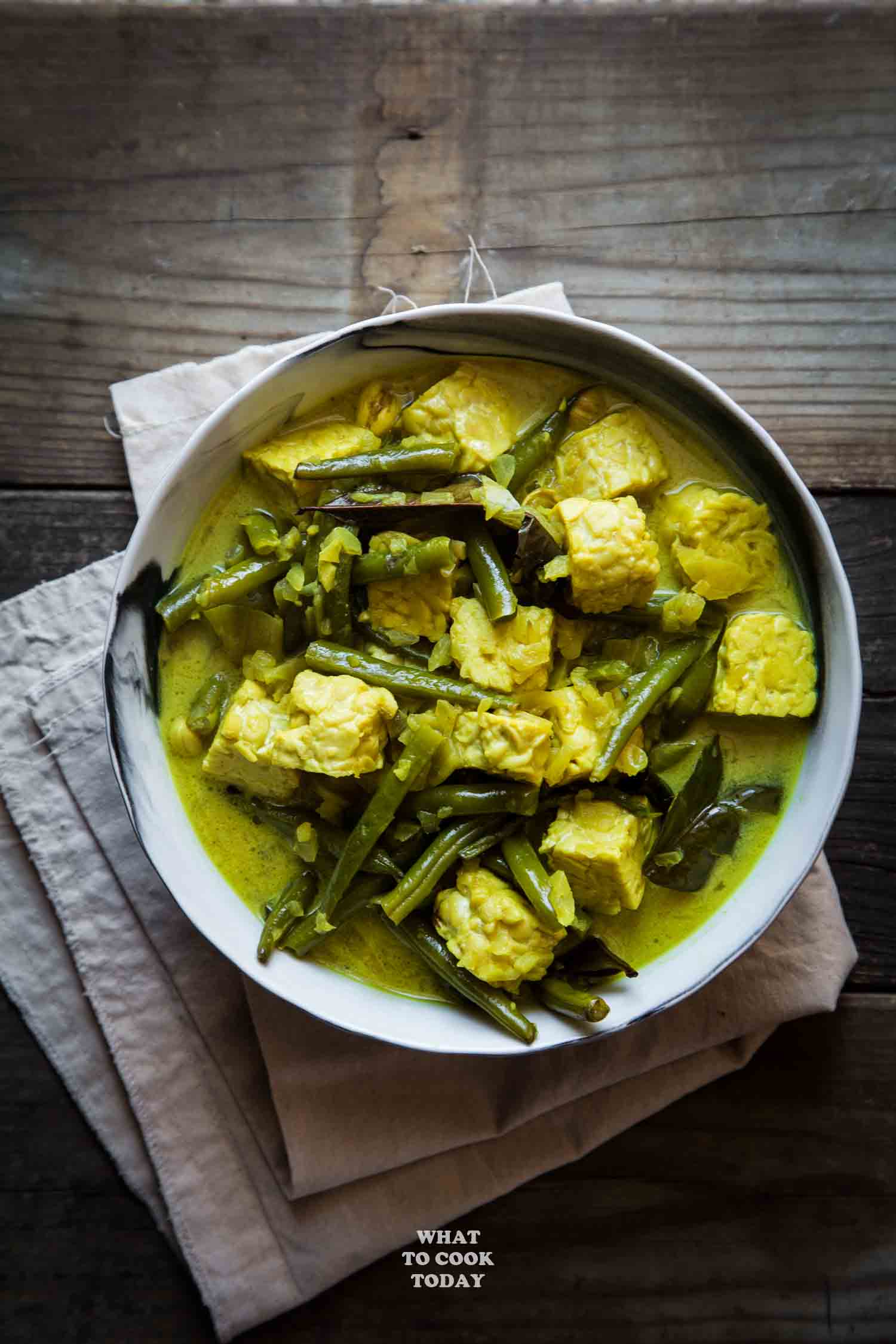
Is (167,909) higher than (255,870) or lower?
lower

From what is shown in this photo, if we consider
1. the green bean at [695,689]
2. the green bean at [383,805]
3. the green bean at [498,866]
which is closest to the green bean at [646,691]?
the green bean at [695,689]

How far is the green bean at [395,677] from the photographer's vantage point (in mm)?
2504

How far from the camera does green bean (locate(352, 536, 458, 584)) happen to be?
2.44 meters

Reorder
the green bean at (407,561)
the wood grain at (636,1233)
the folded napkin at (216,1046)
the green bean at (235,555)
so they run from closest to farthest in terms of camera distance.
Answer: the green bean at (407,561), the green bean at (235,555), the folded napkin at (216,1046), the wood grain at (636,1233)

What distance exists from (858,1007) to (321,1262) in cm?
182

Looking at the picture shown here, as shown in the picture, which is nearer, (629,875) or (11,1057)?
(629,875)

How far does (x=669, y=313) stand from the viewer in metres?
3.00

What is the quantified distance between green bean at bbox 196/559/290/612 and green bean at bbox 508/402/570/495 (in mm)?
655

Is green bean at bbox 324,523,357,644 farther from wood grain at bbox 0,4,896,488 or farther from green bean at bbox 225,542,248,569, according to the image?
wood grain at bbox 0,4,896,488

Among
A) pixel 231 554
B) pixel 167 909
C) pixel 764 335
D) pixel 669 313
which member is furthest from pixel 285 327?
pixel 167 909

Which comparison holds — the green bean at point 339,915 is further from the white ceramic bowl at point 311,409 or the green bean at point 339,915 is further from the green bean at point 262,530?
the green bean at point 262,530

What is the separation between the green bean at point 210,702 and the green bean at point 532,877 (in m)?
0.84

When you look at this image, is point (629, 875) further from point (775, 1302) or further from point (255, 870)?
point (775, 1302)

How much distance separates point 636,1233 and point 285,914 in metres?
1.58
